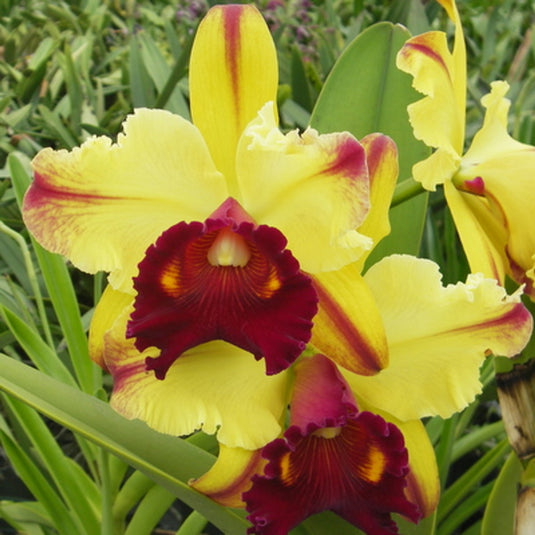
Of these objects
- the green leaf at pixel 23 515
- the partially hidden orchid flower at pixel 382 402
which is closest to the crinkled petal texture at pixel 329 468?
the partially hidden orchid flower at pixel 382 402

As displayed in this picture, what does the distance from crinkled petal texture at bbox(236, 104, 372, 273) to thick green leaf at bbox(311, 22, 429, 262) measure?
0.22 metres

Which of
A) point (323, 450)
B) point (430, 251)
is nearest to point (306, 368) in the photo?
point (323, 450)

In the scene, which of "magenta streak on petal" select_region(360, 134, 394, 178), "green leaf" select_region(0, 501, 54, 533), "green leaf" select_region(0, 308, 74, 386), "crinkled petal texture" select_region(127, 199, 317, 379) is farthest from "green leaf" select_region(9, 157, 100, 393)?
"magenta streak on petal" select_region(360, 134, 394, 178)

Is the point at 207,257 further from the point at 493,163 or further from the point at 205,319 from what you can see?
the point at 493,163

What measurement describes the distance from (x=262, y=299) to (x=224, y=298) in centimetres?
3

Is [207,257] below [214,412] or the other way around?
the other way around

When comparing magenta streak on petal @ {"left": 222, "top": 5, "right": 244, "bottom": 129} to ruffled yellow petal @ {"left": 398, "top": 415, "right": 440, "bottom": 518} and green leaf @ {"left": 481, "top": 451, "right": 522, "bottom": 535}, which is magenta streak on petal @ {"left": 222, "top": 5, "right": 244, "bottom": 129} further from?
green leaf @ {"left": 481, "top": 451, "right": 522, "bottom": 535}

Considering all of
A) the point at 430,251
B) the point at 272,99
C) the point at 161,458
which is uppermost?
the point at 272,99

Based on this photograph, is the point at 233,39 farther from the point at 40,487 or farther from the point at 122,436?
the point at 40,487

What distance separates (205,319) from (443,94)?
0.28 meters

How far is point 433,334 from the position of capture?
631 mm

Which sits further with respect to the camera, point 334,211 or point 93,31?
point 93,31

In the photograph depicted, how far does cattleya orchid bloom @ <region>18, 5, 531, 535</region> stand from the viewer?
0.57m

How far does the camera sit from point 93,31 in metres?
1.95
